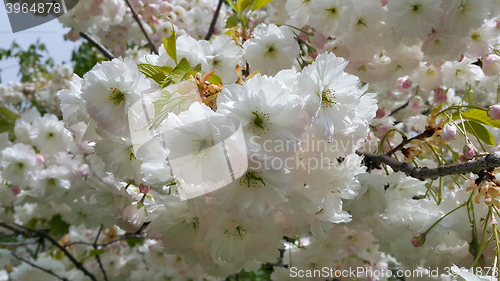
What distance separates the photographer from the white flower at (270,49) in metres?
1.10

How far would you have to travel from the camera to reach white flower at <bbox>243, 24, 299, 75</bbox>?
110cm

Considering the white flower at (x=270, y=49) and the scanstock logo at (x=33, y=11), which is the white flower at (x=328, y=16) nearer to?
the white flower at (x=270, y=49)

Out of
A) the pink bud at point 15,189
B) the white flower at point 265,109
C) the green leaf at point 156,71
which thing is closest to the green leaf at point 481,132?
the white flower at point 265,109

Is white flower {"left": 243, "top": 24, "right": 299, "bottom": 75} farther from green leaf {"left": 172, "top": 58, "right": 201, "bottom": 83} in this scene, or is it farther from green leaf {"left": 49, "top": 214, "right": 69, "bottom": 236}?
green leaf {"left": 49, "top": 214, "right": 69, "bottom": 236}

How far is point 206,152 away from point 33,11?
64.1 inches

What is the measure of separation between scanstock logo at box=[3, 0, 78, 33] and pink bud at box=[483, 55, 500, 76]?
6.67 feet

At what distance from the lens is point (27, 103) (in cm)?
493

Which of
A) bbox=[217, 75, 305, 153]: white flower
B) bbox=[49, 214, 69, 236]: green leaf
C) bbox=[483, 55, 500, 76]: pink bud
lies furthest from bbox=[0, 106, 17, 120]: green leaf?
bbox=[483, 55, 500, 76]: pink bud

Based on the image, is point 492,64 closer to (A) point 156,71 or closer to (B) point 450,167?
(B) point 450,167

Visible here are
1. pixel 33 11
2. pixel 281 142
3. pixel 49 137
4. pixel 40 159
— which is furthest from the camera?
pixel 49 137

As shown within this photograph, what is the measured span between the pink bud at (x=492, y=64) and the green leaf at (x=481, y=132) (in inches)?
17.5

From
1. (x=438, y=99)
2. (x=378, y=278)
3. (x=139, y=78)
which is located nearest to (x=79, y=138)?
(x=139, y=78)

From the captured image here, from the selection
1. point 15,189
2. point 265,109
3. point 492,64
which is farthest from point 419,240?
point 15,189

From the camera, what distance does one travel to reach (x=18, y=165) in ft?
5.69
